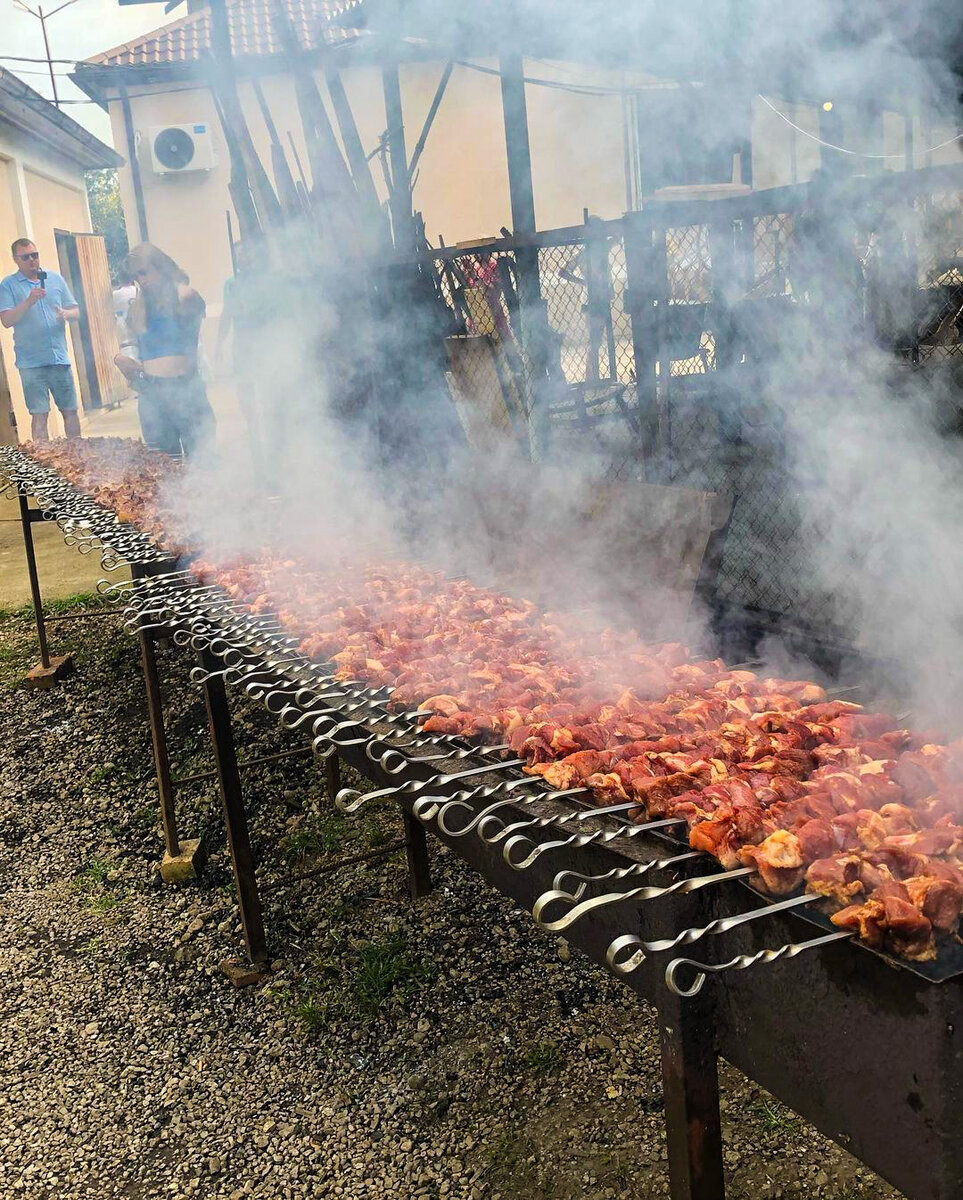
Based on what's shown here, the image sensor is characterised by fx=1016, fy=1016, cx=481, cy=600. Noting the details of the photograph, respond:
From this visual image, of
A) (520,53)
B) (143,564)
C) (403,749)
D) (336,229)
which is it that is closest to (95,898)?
(143,564)

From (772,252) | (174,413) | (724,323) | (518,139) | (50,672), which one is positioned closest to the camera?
(772,252)

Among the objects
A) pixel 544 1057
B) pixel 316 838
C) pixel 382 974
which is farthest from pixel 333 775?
pixel 544 1057

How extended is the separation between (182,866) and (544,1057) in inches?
82.5

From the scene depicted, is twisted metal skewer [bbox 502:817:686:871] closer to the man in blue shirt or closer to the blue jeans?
the blue jeans

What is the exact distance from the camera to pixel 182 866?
4.59 m

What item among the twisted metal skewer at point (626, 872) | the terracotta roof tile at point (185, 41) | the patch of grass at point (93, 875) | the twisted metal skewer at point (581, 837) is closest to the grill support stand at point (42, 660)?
the patch of grass at point (93, 875)

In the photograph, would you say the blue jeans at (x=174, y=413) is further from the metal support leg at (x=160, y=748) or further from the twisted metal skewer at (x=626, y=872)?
the twisted metal skewer at (x=626, y=872)

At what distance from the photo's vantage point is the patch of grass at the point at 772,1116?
2855 millimetres

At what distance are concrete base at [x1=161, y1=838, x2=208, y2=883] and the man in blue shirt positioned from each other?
6627 mm

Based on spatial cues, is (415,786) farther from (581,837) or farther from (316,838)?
(316,838)

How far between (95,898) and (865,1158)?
390 cm

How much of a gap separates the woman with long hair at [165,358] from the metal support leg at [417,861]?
5593mm

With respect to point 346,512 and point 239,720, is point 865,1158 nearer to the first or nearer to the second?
point 346,512

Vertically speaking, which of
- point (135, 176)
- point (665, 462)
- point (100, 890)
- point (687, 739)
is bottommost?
point (100, 890)
